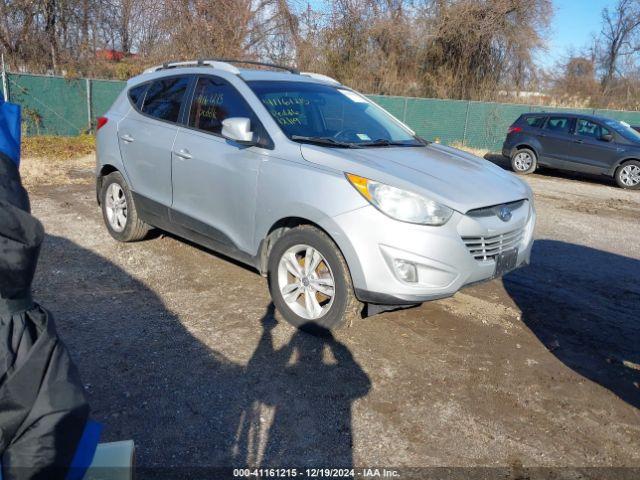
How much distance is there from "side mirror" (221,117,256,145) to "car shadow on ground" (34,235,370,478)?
1344 mm

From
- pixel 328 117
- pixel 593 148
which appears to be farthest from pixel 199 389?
pixel 593 148

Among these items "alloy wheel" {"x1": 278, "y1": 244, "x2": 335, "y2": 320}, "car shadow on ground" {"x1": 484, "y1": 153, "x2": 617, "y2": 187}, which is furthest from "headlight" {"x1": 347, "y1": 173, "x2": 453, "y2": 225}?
"car shadow on ground" {"x1": 484, "y1": 153, "x2": 617, "y2": 187}

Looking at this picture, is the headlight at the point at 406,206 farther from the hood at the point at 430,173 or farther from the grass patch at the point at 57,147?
the grass patch at the point at 57,147

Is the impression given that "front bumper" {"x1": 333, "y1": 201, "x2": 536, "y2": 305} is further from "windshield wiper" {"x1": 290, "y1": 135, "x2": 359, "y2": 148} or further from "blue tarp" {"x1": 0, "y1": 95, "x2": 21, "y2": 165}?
"blue tarp" {"x1": 0, "y1": 95, "x2": 21, "y2": 165}

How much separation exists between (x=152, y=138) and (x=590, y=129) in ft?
39.7

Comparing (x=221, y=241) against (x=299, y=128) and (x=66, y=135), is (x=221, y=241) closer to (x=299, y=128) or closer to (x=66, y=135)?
(x=299, y=128)

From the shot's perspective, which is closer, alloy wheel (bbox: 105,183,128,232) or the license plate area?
the license plate area

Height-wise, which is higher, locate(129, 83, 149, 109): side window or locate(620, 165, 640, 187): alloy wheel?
locate(129, 83, 149, 109): side window

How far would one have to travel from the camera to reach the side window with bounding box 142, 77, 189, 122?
5.18 metres

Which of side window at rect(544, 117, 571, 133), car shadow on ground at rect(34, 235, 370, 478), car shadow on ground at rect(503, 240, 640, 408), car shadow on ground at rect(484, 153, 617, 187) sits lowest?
car shadow on ground at rect(34, 235, 370, 478)

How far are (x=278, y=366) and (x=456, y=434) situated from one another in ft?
3.90

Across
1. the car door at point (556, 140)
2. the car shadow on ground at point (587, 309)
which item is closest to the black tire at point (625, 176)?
the car door at point (556, 140)

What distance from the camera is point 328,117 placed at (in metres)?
4.82

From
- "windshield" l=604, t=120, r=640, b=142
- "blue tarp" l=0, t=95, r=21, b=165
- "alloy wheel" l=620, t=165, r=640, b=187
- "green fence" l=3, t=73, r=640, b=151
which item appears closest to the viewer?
"blue tarp" l=0, t=95, r=21, b=165
